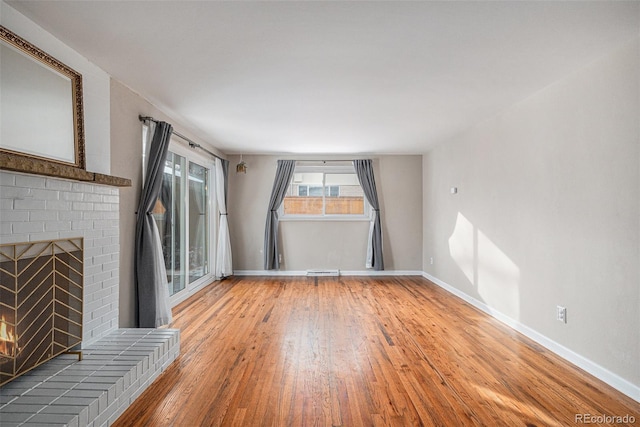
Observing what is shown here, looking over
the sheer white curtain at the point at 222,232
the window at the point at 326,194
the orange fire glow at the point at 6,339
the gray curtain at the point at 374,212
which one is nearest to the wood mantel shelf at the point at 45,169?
the orange fire glow at the point at 6,339

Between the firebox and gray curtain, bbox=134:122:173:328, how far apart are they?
797mm

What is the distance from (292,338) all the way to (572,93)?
3.20 m

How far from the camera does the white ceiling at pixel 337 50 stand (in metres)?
1.90

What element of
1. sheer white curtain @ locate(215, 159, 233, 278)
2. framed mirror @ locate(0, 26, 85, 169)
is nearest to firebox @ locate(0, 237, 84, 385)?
framed mirror @ locate(0, 26, 85, 169)

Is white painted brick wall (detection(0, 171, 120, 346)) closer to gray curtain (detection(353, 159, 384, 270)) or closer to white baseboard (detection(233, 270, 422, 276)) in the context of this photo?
white baseboard (detection(233, 270, 422, 276))

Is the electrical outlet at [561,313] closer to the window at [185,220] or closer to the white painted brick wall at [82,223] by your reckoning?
the white painted brick wall at [82,223]

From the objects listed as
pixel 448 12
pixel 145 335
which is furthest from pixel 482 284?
pixel 145 335

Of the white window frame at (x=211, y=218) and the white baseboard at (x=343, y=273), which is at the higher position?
the white window frame at (x=211, y=218)

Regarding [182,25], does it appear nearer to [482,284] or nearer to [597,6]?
[597,6]

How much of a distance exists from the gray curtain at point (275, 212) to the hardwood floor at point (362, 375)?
2.16 meters

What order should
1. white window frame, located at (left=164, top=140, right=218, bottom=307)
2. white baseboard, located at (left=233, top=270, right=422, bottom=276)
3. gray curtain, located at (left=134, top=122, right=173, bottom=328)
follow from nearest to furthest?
1. gray curtain, located at (left=134, top=122, right=173, bottom=328)
2. white window frame, located at (left=164, top=140, right=218, bottom=307)
3. white baseboard, located at (left=233, top=270, right=422, bottom=276)

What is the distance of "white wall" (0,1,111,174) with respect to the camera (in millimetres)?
2066

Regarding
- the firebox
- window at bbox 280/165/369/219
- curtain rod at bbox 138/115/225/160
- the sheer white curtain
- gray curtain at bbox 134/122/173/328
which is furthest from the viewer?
window at bbox 280/165/369/219

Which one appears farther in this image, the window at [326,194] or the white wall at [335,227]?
the window at [326,194]
